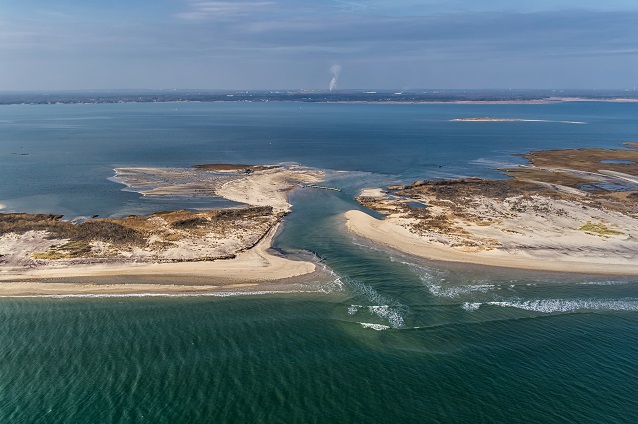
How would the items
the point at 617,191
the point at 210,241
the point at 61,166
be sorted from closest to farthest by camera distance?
the point at 210,241 < the point at 617,191 < the point at 61,166

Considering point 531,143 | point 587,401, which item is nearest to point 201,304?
point 587,401

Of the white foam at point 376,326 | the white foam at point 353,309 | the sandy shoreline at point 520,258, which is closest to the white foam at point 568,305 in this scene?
the sandy shoreline at point 520,258

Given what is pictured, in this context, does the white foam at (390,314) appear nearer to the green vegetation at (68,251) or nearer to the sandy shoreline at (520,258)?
the sandy shoreline at (520,258)

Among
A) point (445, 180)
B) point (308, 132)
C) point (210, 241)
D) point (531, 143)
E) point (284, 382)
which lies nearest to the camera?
Answer: point (284, 382)

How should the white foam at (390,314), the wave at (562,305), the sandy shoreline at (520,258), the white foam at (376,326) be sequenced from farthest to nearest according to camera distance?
the sandy shoreline at (520,258), the wave at (562,305), the white foam at (390,314), the white foam at (376,326)

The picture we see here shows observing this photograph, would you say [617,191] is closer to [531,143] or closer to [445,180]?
[445,180]

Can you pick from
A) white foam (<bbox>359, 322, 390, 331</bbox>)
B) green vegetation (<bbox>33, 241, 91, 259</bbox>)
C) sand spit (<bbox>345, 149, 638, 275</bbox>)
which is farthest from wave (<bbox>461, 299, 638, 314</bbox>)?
green vegetation (<bbox>33, 241, 91, 259</bbox>)

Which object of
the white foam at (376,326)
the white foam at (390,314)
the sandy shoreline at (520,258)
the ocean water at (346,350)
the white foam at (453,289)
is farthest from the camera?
the sandy shoreline at (520,258)
